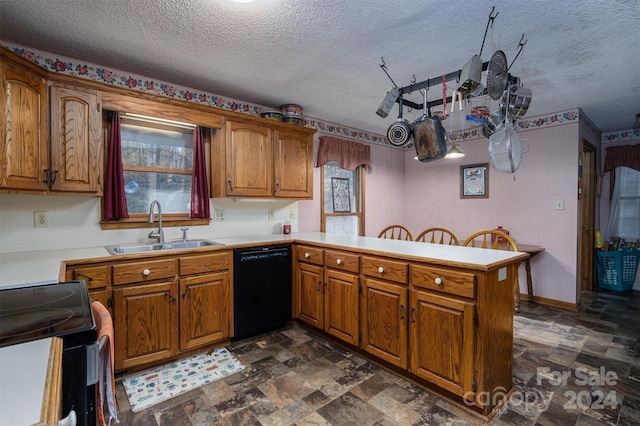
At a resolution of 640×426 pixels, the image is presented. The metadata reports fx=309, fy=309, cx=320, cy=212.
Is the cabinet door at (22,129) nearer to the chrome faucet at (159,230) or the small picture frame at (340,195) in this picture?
the chrome faucet at (159,230)

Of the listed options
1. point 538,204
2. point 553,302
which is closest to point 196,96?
point 538,204

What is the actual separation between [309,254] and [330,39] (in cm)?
169

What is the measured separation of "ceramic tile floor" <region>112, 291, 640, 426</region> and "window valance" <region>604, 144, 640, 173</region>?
262 cm

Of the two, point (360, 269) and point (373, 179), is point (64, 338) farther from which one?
point (373, 179)

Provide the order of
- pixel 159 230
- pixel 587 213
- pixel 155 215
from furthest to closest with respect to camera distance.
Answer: pixel 587 213
pixel 155 215
pixel 159 230

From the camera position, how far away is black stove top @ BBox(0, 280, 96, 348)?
84cm

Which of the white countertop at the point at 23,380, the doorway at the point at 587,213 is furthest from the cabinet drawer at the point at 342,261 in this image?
the doorway at the point at 587,213

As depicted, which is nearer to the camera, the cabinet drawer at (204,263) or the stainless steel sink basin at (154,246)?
the cabinet drawer at (204,263)

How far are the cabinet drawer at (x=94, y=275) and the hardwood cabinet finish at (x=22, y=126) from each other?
0.58 metres

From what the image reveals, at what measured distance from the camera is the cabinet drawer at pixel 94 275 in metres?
1.92

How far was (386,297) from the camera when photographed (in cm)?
213

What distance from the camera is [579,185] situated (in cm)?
359

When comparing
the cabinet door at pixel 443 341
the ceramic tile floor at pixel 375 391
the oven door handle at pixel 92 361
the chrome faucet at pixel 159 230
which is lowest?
the ceramic tile floor at pixel 375 391

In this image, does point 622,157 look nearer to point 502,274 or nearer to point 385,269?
point 502,274
